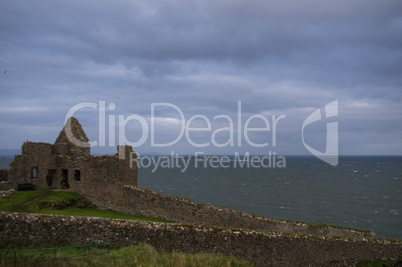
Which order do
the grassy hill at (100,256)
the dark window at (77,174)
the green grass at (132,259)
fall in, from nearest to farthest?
the green grass at (132,259), the grassy hill at (100,256), the dark window at (77,174)

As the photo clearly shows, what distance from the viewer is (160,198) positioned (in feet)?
68.3

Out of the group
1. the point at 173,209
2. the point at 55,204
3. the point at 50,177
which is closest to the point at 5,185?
the point at 50,177

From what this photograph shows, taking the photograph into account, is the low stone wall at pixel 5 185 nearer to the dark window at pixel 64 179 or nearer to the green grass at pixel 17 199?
the green grass at pixel 17 199

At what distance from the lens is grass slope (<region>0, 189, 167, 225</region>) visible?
59.3 feet

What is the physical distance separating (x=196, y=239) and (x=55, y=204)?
31.6ft

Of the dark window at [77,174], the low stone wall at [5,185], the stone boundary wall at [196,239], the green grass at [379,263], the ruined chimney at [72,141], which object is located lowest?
the green grass at [379,263]

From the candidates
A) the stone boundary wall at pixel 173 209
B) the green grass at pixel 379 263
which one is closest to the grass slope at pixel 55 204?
the stone boundary wall at pixel 173 209

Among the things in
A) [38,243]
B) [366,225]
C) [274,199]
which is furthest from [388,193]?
[38,243]

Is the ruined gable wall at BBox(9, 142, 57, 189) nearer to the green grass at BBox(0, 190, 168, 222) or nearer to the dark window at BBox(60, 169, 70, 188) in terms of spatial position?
the dark window at BBox(60, 169, 70, 188)

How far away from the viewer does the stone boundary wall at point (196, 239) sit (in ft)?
44.4

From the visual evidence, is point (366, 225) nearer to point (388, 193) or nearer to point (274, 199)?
point (274, 199)

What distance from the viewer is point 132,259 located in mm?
12648

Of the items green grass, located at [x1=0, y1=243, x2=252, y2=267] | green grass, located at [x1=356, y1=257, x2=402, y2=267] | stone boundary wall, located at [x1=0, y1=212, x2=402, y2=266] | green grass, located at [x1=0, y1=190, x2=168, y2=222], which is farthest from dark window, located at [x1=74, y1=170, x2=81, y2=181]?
green grass, located at [x1=356, y1=257, x2=402, y2=267]

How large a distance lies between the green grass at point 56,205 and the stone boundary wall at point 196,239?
434cm
